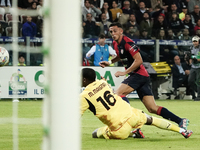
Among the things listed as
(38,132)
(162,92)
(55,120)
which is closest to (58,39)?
(55,120)

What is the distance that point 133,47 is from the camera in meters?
7.44

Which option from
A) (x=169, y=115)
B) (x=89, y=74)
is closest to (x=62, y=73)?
(x=89, y=74)

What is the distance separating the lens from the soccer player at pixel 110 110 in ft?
20.0

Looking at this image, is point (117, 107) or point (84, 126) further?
point (84, 126)

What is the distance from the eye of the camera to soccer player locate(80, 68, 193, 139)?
6.09 metres

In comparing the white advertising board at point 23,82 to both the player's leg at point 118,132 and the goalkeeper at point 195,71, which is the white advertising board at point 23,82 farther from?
the player's leg at point 118,132

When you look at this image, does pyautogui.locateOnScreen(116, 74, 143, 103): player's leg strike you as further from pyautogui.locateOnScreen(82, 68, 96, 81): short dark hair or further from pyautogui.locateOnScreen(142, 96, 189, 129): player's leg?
pyautogui.locateOnScreen(82, 68, 96, 81): short dark hair

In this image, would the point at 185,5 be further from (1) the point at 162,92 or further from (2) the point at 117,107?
(2) the point at 117,107

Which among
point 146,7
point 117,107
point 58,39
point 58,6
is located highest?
point 146,7

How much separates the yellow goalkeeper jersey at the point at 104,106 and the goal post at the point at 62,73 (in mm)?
3328

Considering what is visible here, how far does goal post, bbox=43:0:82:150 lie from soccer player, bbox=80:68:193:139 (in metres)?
3.29

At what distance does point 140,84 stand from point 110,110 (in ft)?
4.61

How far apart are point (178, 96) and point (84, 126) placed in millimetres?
8189

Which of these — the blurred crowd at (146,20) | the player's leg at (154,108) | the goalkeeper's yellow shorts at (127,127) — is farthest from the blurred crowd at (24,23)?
the goalkeeper's yellow shorts at (127,127)
